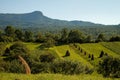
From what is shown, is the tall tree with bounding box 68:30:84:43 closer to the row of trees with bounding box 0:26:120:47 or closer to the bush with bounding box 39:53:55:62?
the row of trees with bounding box 0:26:120:47

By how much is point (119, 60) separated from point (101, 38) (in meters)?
86.7

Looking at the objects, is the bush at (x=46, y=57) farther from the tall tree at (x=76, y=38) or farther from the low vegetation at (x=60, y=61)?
the tall tree at (x=76, y=38)

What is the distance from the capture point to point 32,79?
1385 centimetres

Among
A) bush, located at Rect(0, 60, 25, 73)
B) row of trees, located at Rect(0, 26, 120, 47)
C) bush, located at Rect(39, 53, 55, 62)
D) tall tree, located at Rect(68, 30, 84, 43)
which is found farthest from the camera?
tall tree, located at Rect(68, 30, 84, 43)

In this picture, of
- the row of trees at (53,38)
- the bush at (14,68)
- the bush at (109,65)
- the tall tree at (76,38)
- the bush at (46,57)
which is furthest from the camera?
the tall tree at (76,38)

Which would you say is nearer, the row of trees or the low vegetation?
the low vegetation

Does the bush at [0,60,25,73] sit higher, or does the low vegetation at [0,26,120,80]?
the bush at [0,60,25,73]

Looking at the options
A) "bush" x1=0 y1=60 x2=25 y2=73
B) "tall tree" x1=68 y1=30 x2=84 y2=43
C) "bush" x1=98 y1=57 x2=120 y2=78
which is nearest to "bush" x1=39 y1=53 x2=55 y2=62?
"bush" x1=98 y1=57 x2=120 y2=78

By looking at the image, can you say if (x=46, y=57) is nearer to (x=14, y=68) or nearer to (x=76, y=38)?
(x=14, y=68)

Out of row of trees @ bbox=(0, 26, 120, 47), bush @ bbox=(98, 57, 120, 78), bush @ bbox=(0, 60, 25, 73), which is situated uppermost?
bush @ bbox=(0, 60, 25, 73)

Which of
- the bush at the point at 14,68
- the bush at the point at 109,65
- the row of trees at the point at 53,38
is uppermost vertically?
the bush at the point at 14,68

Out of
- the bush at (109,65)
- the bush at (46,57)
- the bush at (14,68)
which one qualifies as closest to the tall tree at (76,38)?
the bush at (46,57)

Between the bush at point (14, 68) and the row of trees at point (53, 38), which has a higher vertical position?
the bush at point (14, 68)

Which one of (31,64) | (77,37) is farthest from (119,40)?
(31,64)
